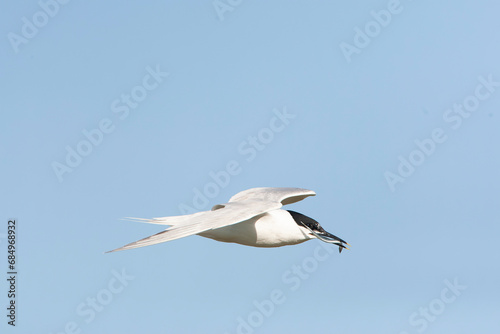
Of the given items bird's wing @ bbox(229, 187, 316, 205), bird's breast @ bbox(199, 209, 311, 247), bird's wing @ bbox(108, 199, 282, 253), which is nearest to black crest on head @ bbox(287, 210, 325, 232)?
bird's breast @ bbox(199, 209, 311, 247)

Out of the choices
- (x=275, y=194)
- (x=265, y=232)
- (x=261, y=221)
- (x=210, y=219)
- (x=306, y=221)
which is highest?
(x=210, y=219)

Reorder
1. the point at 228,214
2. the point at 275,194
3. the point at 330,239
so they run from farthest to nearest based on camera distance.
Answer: the point at 275,194, the point at 330,239, the point at 228,214

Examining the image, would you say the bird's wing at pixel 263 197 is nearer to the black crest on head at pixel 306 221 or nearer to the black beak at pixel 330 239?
the black crest on head at pixel 306 221

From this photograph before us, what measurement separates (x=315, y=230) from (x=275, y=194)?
1.07 metres

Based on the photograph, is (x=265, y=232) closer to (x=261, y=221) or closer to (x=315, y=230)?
(x=261, y=221)

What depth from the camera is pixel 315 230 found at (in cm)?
1455

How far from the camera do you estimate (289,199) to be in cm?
1568

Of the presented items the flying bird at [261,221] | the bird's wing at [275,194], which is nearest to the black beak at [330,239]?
the flying bird at [261,221]

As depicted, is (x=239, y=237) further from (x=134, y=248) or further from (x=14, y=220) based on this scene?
(x=14, y=220)

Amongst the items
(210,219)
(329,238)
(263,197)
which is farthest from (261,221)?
(210,219)

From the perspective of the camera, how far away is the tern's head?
14.3 m

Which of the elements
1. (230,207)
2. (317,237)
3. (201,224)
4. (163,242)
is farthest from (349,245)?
(163,242)

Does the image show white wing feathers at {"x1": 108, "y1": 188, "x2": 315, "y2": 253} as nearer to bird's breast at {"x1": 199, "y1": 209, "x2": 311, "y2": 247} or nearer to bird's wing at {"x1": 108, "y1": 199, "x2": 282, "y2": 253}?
bird's wing at {"x1": 108, "y1": 199, "x2": 282, "y2": 253}

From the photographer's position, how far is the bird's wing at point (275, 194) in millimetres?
14612
